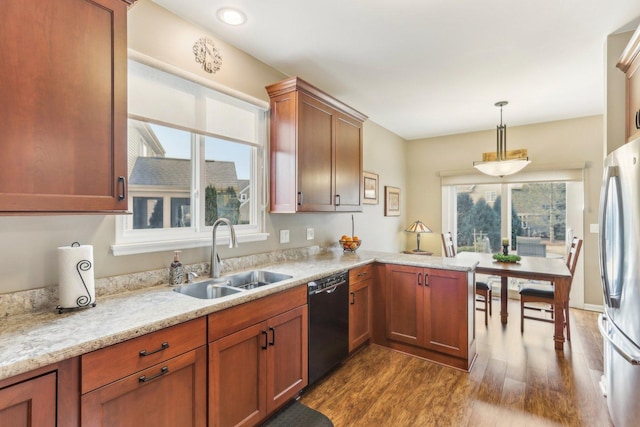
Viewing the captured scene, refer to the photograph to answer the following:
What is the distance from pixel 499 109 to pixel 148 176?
4.01 m

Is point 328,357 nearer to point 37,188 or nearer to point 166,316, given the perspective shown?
point 166,316

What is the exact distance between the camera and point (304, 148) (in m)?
2.71

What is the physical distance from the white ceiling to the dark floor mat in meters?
2.64

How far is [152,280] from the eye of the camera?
6.43 ft

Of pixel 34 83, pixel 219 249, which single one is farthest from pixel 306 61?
pixel 34 83

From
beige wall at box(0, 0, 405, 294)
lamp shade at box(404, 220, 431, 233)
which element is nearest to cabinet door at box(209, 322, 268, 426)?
beige wall at box(0, 0, 405, 294)

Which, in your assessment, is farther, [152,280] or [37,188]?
[152,280]

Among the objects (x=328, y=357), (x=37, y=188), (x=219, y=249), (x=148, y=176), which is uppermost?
(x=148, y=176)

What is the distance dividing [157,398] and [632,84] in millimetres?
3376

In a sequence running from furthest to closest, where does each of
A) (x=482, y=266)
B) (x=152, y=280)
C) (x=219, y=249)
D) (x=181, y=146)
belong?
(x=482, y=266), (x=219, y=249), (x=181, y=146), (x=152, y=280)

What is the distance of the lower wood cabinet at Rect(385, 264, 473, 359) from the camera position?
264cm

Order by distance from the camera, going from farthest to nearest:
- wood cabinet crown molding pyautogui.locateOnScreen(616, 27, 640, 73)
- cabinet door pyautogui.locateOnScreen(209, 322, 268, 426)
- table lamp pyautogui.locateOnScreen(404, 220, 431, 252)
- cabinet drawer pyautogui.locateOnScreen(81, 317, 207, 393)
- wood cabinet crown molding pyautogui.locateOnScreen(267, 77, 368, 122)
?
table lamp pyautogui.locateOnScreen(404, 220, 431, 252)
wood cabinet crown molding pyautogui.locateOnScreen(267, 77, 368, 122)
wood cabinet crown molding pyautogui.locateOnScreen(616, 27, 640, 73)
cabinet door pyautogui.locateOnScreen(209, 322, 268, 426)
cabinet drawer pyautogui.locateOnScreen(81, 317, 207, 393)

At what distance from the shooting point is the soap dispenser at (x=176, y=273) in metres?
1.99

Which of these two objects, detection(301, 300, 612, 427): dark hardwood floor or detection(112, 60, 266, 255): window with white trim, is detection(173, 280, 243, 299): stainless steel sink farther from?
detection(301, 300, 612, 427): dark hardwood floor
